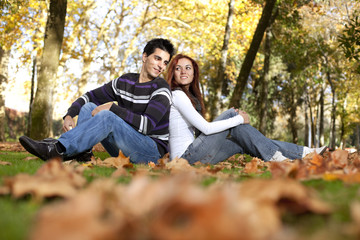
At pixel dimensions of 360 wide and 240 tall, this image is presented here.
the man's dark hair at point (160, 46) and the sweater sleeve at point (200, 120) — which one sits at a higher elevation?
the man's dark hair at point (160, 46)

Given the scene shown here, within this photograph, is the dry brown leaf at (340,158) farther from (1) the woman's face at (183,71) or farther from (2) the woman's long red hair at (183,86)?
(1) the woman's face at (183,71)

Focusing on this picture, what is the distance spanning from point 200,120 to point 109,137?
1179 millimetres

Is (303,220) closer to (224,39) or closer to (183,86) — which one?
(183,86)

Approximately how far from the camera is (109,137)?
172 inches

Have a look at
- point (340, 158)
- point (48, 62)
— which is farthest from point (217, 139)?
point (48, 62)

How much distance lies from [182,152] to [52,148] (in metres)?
1.69

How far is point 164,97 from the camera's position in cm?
443

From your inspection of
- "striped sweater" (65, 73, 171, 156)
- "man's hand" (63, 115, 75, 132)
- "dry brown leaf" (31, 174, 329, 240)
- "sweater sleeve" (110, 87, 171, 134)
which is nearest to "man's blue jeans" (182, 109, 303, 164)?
"striped sweater" (65, 73, 171, 156)

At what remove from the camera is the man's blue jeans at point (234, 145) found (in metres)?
4.54

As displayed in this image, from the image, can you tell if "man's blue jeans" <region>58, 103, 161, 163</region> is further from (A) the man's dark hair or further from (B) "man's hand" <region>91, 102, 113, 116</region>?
(A) the man's dark hair

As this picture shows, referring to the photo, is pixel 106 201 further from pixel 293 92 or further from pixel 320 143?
pixel 293 92

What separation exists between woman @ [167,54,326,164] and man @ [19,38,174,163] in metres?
0.19

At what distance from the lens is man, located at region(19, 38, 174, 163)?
3.88 metres

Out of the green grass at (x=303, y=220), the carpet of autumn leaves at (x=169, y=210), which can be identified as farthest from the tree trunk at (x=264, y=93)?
the carpet of autumn leaves at (x=169, y=210)
